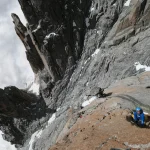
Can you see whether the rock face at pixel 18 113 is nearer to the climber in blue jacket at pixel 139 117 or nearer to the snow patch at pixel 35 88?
the snow patch at pixel 35 88

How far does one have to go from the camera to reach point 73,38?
7338 cm

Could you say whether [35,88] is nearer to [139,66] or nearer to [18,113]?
[18,113]

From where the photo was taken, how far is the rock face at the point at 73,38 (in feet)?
204

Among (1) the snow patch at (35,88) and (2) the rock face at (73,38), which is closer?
(2) the rock face at (73,38)

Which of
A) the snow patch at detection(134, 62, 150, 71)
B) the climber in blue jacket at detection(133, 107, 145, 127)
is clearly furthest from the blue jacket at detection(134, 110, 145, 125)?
the snow patch at detection(134, 62, 150, 71)

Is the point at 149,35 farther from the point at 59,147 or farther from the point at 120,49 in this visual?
the point at 59,147

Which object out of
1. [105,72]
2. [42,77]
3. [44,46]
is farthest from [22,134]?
[105,72]

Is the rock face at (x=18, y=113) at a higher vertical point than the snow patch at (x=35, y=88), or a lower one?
lower

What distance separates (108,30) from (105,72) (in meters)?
13.6

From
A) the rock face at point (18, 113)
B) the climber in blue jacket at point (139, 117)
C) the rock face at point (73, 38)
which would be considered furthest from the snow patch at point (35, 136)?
the climber in blue jacket at point (139, 117)

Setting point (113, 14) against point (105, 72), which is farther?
point (113, 14)

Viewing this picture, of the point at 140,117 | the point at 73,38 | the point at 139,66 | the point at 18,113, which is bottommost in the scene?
the point at 139,66

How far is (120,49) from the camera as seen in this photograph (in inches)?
2378

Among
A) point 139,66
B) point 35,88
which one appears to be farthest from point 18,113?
point 139,66
